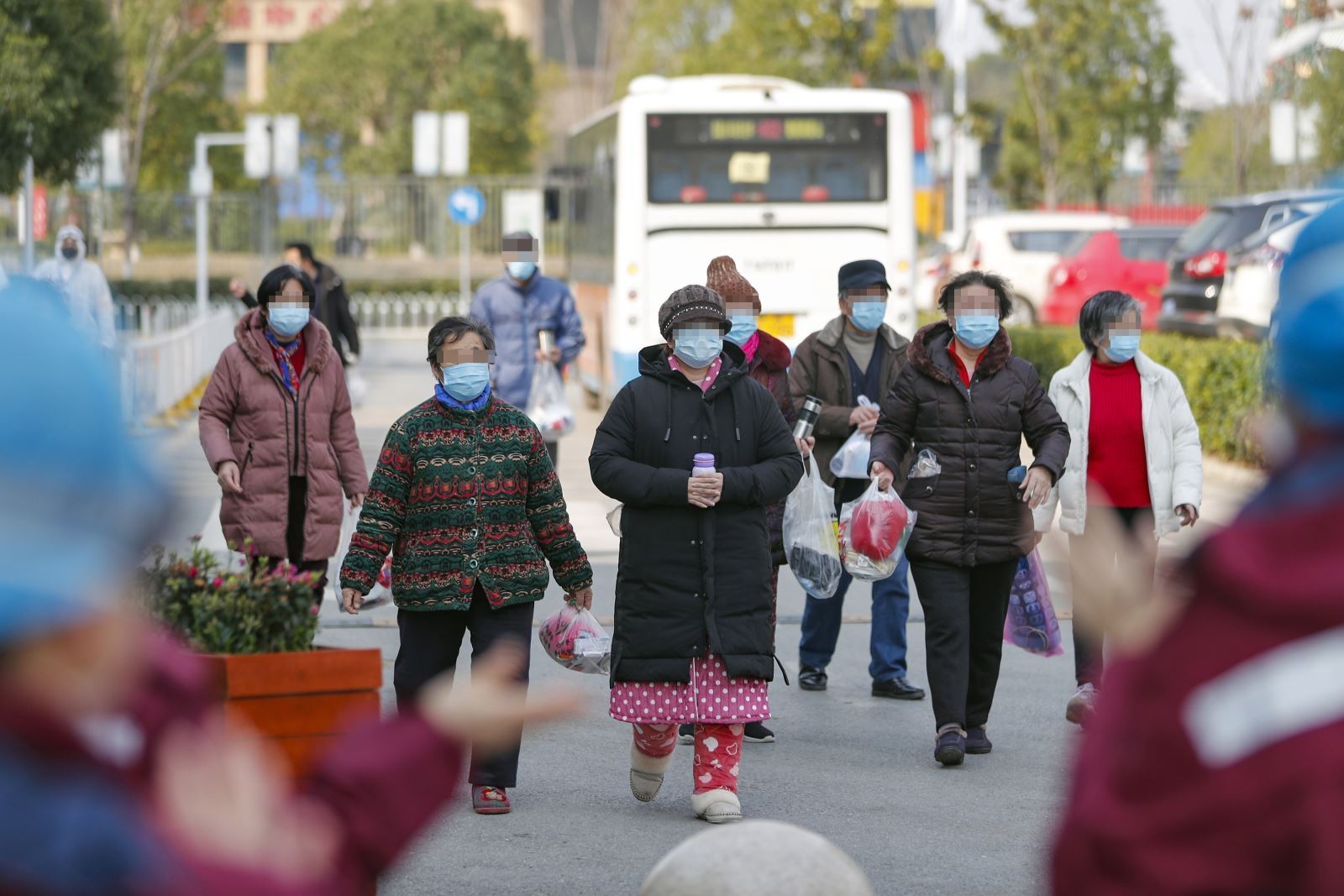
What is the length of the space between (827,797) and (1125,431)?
76.0 inches

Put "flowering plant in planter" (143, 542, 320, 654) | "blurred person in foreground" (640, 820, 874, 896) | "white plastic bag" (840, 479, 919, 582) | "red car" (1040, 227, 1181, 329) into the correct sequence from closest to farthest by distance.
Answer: "blurred person in foreground" (640, 820, 874, 896)
"flowering plant in planter" (143, 542, 320, 654)
"white plastic bag" (840, 479, 919, 582)
"red car" (1040, 227, 1181, 329)

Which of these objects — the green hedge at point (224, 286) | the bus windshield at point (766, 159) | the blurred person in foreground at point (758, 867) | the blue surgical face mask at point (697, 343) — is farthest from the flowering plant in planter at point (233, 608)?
the green hedge at point (224, 286)

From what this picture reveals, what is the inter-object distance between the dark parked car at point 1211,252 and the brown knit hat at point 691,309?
1508cm

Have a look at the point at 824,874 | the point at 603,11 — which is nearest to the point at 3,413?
the point at 824,874

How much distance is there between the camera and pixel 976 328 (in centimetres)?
732

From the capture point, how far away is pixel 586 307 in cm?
2353

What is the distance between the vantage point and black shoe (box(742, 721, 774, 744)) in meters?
7.76

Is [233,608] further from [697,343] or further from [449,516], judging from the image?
[697,343]

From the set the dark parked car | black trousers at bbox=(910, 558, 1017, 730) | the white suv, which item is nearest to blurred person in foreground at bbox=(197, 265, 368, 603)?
black trousers at bbox=(910, 558, 1017, 730)

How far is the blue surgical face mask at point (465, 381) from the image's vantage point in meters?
6.48

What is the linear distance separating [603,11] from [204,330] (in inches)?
1713

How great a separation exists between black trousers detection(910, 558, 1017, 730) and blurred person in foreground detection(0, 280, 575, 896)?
18.2 ft

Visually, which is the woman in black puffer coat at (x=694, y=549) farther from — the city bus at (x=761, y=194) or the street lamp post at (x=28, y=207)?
the street lamp post at (x=28, y=207)

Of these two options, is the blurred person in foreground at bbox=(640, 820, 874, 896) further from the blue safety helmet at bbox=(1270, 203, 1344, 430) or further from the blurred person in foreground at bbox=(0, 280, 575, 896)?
the blue safety helmet at bbox=(1270, 203, 1344, 430)
